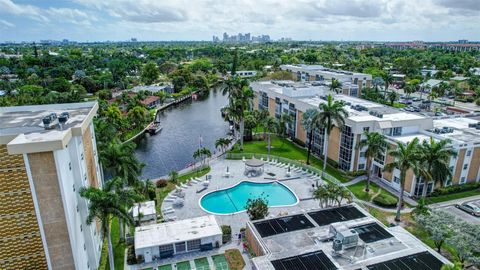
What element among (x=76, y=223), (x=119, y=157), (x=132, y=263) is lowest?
(x=132, y=263)

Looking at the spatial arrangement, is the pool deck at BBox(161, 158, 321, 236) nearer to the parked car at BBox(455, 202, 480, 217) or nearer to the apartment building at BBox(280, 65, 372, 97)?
the parked car at BBox(455, 202, 480, 217)

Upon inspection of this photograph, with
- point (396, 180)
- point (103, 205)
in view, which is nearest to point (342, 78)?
point (396, 180)

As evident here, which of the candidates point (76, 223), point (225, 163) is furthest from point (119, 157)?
point (225, 163)

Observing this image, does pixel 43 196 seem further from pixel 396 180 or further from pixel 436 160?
pixel 396 180

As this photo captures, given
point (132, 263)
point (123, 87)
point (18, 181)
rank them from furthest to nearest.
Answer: point (123, 87)
point (132, 263)
point (18, 181)

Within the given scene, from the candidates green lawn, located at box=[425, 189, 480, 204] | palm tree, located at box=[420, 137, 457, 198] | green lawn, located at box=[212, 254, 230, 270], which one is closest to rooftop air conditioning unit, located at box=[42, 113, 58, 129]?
green lawn, located at box=[212, 254, 230, 270]

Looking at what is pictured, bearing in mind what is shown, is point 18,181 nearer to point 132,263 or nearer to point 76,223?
point 76,223

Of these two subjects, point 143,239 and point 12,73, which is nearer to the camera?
point 143,239

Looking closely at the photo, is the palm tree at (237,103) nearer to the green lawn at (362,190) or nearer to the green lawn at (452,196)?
the green lawn at (362,190)

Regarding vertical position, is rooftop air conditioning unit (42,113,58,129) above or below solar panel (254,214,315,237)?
above
